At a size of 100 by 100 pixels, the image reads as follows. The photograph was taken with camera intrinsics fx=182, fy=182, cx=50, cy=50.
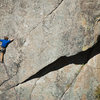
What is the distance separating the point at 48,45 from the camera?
12781 mm

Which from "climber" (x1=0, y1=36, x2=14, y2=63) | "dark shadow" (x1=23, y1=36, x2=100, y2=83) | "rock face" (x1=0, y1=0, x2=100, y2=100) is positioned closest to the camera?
"rock face" (x1=0, y1=0, x2=100, y2=100)

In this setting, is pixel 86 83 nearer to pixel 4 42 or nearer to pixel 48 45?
pixel 48 45

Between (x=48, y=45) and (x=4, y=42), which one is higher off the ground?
(x=4, y=42)

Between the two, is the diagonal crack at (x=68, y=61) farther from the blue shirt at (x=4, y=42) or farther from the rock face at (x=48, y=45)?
the blue shirt at (x=4, y=42)

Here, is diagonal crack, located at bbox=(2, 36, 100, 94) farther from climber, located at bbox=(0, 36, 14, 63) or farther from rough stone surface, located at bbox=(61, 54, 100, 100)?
climber, located at bbox=(0, 36, 14, 63)

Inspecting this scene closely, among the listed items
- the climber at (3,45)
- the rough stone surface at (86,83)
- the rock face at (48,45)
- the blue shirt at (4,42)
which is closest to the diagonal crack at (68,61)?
the rock face at (48,45)

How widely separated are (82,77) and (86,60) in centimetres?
131

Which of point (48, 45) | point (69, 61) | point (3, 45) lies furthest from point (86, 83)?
point (3, 45)

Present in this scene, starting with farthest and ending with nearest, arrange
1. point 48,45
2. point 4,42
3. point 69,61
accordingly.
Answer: point 69,61
point 4,42
point 48,45

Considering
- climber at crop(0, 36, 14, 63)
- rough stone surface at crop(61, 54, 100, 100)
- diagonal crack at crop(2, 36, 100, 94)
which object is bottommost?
rough stone surface at crop(61, 54, 100, 100)

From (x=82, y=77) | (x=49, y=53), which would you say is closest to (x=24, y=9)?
(x=49, y=53)

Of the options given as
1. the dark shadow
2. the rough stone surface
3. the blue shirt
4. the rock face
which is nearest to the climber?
the blue shirt

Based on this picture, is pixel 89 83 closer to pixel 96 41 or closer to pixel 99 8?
pixel 96 41

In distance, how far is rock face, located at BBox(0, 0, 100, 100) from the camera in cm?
1236
